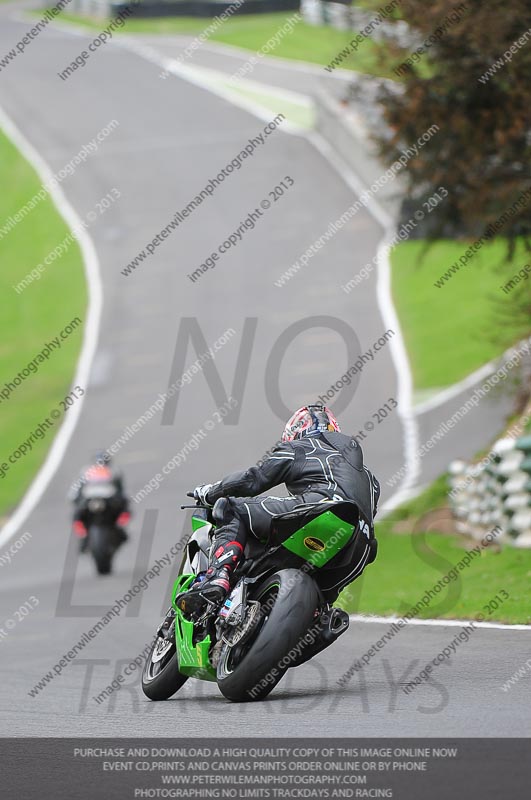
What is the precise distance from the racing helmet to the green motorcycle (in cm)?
68

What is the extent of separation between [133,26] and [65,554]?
1666 inches

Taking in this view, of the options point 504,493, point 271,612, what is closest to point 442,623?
point 271,612

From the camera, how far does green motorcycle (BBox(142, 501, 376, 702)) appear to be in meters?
7.21

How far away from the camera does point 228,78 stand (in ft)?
155

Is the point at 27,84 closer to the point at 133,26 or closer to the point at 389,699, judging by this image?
the point at 133,26

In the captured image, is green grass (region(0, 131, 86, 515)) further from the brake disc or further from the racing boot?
the brake disc

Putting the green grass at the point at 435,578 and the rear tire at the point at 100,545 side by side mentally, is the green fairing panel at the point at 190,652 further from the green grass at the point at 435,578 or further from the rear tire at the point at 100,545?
the rear tire at the point at 100,545

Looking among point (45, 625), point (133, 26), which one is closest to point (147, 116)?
point (133, 26)

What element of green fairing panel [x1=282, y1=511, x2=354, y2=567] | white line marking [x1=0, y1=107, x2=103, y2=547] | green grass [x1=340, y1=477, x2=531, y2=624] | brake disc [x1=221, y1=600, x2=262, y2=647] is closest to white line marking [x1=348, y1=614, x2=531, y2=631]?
green grass [x1=340, y1=477, x2=531, y2=624]

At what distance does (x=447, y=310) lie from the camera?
29609mm

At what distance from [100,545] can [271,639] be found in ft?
31.5

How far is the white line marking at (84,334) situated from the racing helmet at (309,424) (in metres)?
12.6

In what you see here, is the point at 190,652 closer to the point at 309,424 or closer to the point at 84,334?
the point at 309,424
